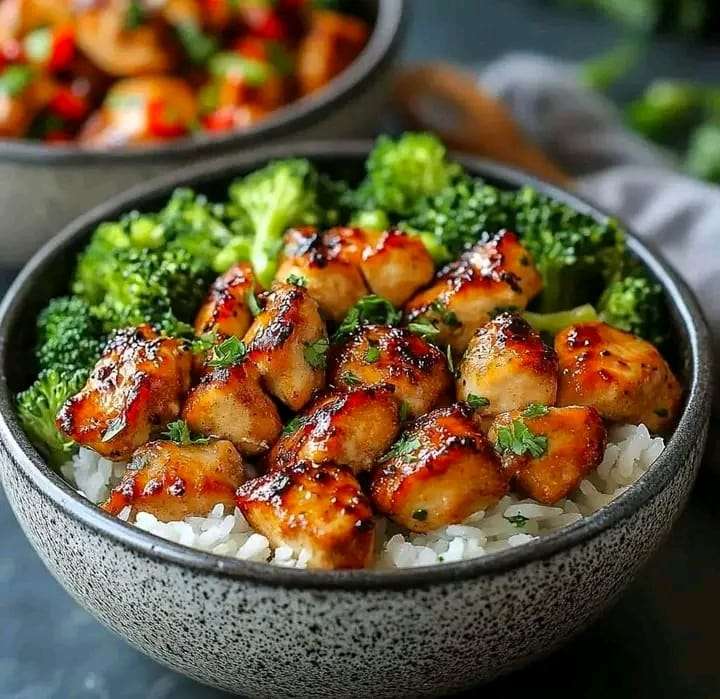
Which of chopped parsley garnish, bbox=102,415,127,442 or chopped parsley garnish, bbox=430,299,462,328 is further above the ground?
chopped parsley garnish, bbox=430,299,462,328

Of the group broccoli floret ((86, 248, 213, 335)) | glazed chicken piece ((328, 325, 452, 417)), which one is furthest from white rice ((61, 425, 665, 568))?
broccoli floret ((86, 248, 213, 335))

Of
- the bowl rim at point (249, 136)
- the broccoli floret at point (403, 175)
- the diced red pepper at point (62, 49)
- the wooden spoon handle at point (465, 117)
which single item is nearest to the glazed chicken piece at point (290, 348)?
the broccoli floret at point (403, 175)

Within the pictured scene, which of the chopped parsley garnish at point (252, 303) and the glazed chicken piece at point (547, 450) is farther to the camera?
the chopped parsley garnish at point (252, 303)

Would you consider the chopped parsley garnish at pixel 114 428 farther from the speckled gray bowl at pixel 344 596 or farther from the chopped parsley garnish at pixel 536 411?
the chopped parsley garnish at pixel 536 411

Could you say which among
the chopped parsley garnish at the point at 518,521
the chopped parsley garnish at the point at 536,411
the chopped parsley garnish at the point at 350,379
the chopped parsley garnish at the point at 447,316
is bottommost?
the chopped parsley garnish at the point at 518,521

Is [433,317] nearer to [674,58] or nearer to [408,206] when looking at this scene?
[408,206]

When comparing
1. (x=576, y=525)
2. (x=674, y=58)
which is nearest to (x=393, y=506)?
(x=576, y=525)

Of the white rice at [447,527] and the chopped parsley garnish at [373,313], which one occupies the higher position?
the chopped parsley garnish at [373,313]

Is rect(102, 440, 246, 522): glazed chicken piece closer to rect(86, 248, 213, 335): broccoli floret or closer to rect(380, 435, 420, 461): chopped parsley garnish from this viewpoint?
rect(380, 435, 420, 461): chopped parsley garnish
